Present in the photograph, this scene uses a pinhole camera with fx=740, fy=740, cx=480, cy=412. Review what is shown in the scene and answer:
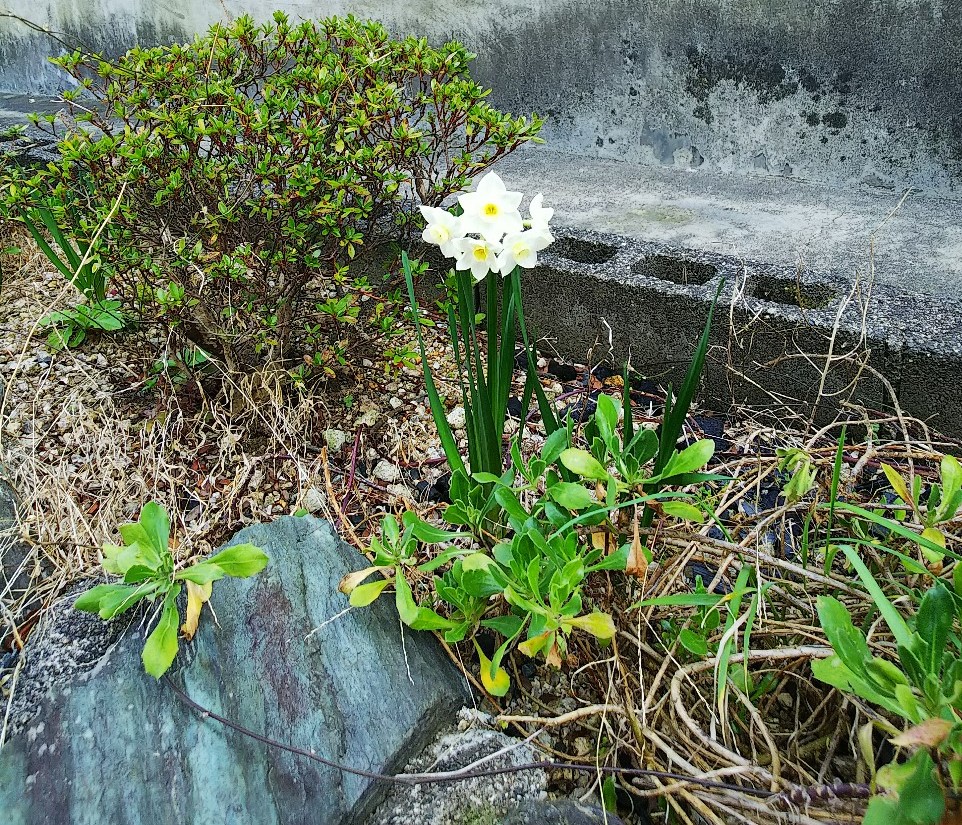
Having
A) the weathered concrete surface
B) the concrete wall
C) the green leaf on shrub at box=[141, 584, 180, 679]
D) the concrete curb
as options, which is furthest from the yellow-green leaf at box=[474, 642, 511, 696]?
the concrete wall

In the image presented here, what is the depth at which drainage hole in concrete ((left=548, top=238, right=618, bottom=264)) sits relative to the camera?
2.54 metres

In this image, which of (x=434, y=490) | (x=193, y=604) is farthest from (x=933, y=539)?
(x=193, y=604)

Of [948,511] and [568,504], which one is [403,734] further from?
[948,511]

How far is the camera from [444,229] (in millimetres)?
1314

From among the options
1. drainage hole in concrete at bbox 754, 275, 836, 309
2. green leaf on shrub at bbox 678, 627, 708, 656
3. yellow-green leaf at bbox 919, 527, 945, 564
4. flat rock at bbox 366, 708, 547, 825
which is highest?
drainage hole in concrete at bbox 754, 275, 836, 309

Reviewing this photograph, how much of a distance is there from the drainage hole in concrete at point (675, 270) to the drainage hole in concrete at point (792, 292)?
15 cm

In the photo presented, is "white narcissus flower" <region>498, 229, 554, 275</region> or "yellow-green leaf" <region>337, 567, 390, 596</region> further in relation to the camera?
"yellow-green leaf" <region>337, 567, 390, 596</region>

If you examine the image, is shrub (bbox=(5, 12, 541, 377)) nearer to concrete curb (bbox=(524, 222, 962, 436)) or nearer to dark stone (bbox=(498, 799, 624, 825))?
concrete curb (bbox=(524, 222, 962, 436))

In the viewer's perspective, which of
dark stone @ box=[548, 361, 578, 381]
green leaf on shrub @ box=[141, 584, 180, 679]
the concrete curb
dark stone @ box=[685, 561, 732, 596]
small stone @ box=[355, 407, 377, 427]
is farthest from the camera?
dark stone @ box=[548, 361, 578, 381]

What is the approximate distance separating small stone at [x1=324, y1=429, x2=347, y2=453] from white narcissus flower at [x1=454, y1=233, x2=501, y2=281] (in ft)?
3.39

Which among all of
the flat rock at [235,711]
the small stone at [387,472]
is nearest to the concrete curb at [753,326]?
the small stone at [387,472]

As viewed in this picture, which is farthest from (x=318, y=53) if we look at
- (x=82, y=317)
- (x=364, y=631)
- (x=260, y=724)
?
(x=260, y=724)

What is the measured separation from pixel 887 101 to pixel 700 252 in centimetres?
133

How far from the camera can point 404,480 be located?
7.07ft
